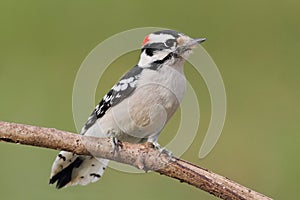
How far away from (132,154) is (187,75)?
174 cm

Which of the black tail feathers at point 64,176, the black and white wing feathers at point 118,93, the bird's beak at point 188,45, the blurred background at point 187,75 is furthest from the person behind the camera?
the blurred background at point 187,75

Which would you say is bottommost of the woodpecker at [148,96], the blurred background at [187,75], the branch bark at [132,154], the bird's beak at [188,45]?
the branch bark at [132,154]

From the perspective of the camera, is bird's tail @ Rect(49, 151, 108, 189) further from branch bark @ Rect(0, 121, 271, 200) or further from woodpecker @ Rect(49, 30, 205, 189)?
branch bark @ Rect(0, 121, 271, 200)

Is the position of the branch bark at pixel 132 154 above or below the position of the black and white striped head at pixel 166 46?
below

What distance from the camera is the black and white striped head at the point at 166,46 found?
6.51ft

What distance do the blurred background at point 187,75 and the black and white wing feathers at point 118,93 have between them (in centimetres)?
95

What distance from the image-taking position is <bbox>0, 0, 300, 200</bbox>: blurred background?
336 centimetres

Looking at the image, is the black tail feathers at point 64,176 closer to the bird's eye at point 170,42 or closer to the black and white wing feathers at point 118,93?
the black and white wing feathers at point 118,93

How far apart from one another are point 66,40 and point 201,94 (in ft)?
3.47

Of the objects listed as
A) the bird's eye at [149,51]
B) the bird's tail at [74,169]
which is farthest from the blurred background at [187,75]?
the bird's eye at [149,51]

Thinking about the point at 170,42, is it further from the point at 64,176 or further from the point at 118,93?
the point at 64,176

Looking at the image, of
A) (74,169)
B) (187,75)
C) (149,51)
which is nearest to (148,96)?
(149,51)

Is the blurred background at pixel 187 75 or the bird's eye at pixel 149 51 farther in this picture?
the blurred background at pixel 187 75

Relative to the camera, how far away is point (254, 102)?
4.06 m
